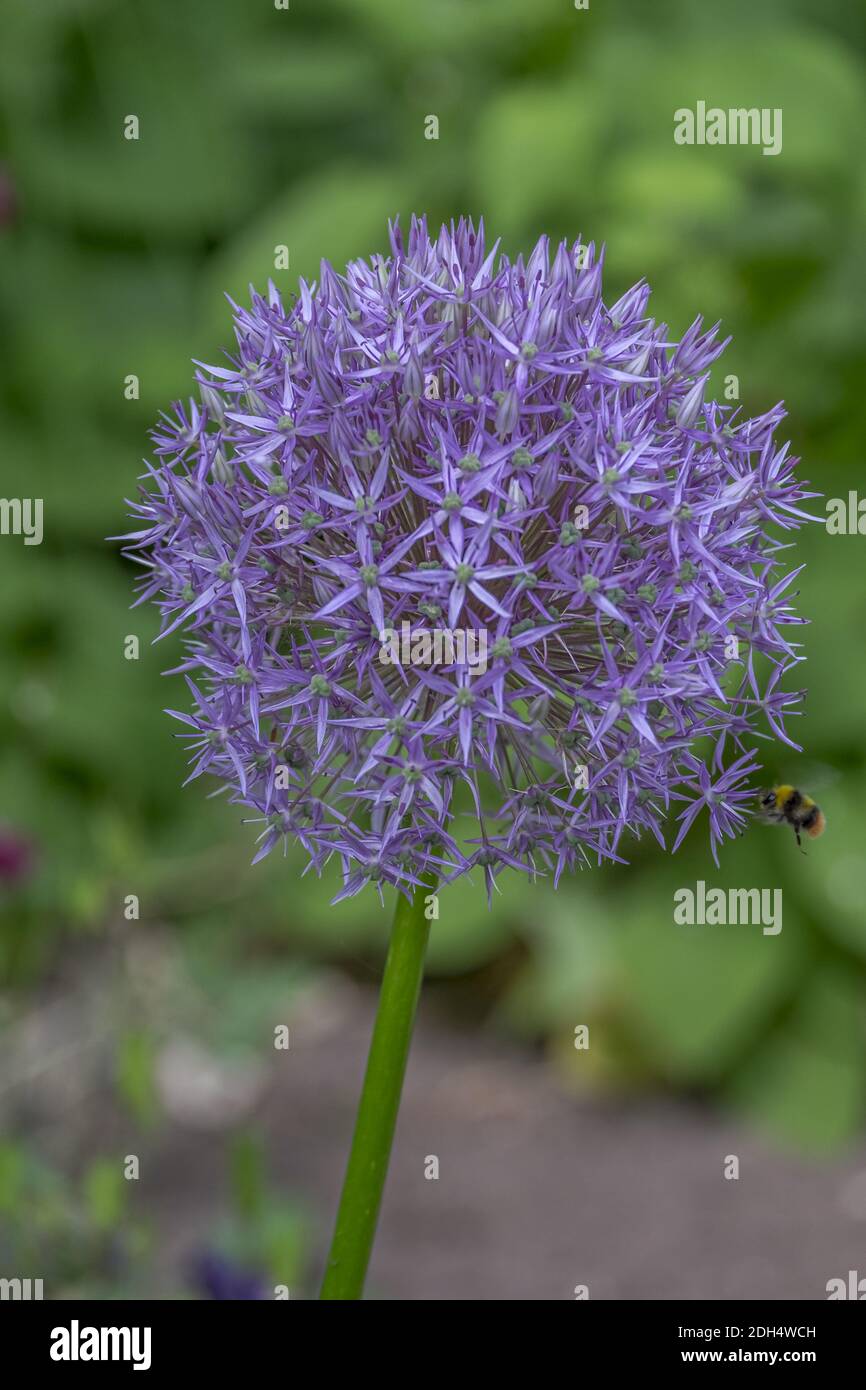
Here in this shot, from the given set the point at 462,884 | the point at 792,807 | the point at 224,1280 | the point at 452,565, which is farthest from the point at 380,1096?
the point at 462,884

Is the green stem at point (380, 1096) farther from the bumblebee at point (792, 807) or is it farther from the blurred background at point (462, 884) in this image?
the blurred background at point (462, 884)

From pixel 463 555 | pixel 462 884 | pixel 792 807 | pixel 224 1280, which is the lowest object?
pixel 224 1280

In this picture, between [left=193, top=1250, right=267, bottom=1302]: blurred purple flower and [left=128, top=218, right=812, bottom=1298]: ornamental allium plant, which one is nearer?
[left=128, top=218, right=812, bottom=1298]: ornamental allium plant

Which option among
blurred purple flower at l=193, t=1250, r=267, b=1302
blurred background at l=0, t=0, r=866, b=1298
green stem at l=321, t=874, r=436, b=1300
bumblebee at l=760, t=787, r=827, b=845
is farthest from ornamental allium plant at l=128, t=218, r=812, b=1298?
blurred background at l=0, t=0, r=866, b=1298

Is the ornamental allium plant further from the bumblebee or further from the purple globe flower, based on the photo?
the bumblebee

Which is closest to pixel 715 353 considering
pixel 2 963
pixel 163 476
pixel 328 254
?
pixel 163 476

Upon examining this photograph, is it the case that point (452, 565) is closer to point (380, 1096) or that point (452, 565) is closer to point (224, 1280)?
point (380, 1096)

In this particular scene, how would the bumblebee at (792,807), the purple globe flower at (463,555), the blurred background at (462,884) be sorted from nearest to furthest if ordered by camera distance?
the purple globe flower at (463,555) < the bumblebee at (792,807) < the blurred background at (462,884)

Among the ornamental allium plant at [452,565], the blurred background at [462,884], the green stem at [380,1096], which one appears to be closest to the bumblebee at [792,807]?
the ornamental allium plant at [452,565]
